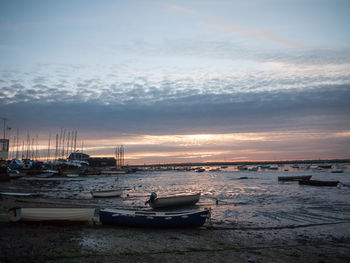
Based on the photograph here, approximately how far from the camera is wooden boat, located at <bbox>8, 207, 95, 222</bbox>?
14.6 metres

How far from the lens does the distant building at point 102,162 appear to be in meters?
176

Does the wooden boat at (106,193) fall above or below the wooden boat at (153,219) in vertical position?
below

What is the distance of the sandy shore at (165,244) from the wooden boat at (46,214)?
362mm

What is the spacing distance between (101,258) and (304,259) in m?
8.84

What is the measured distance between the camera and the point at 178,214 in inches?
642

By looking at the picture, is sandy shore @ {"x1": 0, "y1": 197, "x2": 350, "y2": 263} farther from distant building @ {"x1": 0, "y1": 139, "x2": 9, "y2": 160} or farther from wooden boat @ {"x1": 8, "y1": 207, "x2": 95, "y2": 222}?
distant building @ {"x1": 0, "y1": 139, "x2": 9, "y2": 160}

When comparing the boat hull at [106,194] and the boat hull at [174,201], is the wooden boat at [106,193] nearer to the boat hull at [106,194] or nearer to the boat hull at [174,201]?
the boat hull at [106,194]

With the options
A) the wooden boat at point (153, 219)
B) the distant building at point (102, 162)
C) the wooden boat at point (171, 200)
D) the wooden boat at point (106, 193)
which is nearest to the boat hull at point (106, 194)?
the wooden boat at point (106, 193)

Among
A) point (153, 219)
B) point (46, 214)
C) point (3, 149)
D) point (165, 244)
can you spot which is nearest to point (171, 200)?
point (153, 219)

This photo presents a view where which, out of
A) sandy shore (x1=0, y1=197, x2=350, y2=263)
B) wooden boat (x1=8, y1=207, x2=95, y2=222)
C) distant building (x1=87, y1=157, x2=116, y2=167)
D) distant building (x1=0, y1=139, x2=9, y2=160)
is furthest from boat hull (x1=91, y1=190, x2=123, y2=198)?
distant building (x1=87, y1=157, x2=116, y2=167)

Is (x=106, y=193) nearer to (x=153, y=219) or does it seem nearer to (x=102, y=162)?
(x=153, y=219)

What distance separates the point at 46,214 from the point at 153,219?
20.3 ft

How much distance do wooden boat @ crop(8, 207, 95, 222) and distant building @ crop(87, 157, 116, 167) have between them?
16828 centimetres

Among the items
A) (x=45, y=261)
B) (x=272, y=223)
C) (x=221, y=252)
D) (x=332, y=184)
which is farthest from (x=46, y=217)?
(x=332, y=184)
